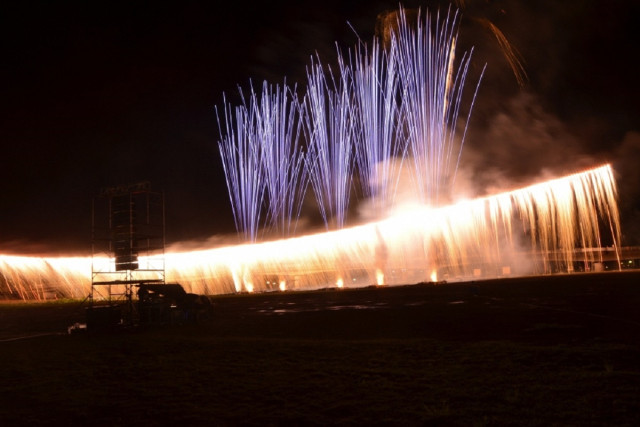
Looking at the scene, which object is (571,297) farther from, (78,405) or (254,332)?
(78,405)

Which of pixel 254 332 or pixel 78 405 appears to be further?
pixel 254 332

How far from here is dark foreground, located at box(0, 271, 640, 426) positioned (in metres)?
5.79

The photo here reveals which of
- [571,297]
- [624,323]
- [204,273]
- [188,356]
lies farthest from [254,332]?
[204,273]

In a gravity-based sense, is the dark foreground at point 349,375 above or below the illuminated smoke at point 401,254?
below

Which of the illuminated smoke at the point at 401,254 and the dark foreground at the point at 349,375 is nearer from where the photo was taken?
the dark foreground at the point at 349,375

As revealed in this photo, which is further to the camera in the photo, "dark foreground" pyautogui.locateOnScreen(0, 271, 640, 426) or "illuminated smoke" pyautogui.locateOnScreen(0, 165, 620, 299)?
"illuminated smoke" pyautogui.locateOnScreen(0, 165, 620, 299)

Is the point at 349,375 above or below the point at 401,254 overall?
below

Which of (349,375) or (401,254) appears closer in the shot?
(349,375)

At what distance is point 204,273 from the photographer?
44.9 m

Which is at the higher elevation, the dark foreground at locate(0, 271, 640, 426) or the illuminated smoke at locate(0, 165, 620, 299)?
the illuminated smoke at locate(0, 165, 620, 299)

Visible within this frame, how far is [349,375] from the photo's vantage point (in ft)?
25.5

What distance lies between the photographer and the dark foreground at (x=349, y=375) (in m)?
5.79

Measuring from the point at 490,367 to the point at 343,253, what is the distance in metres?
33.1

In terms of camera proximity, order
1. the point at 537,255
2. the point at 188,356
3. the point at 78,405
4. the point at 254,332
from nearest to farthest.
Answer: the point at 78,405
the point at 188,356
the point at 254,332
the point at 537,255
